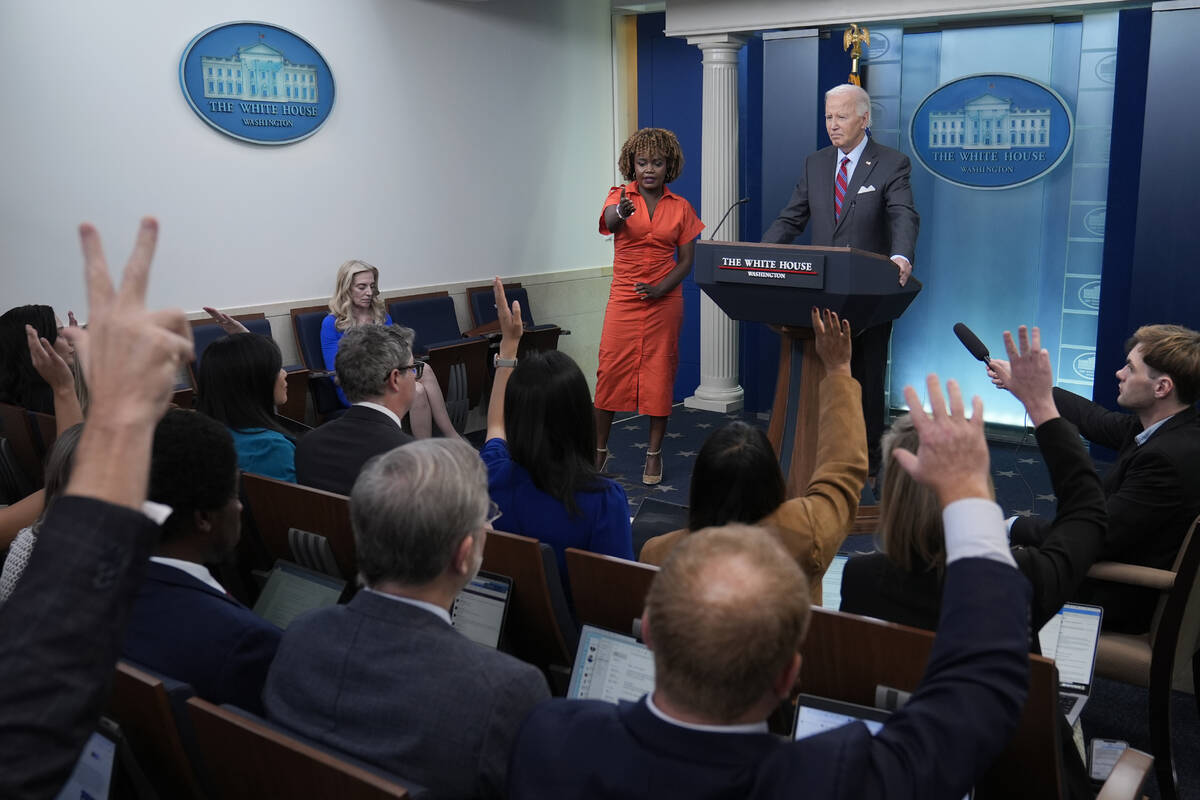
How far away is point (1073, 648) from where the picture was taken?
85.5 inches

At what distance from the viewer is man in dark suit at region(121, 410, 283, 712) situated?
5.27 feet

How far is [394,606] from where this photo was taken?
1417 millimetres

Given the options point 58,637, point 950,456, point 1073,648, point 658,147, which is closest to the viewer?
point 58,637

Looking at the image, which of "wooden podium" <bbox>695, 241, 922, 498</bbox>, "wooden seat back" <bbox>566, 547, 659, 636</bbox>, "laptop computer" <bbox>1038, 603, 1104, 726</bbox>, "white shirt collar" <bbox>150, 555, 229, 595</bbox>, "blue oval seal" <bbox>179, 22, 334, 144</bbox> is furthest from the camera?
"blue oval seal" <bbox>179, 22, 334, 144</bbox>

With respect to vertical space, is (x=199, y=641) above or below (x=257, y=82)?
below

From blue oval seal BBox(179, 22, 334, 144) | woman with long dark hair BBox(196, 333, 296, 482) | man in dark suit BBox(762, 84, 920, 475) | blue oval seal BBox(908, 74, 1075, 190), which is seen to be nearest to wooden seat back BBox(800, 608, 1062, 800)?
woman with long dark hair BBox(196, 333, 296, 482)

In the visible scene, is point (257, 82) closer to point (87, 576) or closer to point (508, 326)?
point (508, 326)

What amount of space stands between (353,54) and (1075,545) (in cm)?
498

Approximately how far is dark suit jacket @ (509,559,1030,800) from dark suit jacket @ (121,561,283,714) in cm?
74

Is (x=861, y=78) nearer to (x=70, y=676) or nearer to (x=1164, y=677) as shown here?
(x=1164, y=677)

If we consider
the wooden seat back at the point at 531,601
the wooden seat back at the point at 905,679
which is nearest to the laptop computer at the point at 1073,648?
the wooden seat back at the point at 905,679

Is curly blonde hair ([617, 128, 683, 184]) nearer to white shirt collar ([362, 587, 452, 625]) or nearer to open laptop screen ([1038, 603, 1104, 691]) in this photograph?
open laptop screen ([1038, 603, 1104, 691])

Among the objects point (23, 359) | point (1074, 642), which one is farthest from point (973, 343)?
point (23, 359)

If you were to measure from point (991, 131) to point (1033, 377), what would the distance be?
175 inches
